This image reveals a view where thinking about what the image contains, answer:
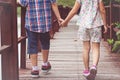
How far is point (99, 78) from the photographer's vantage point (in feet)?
21.2

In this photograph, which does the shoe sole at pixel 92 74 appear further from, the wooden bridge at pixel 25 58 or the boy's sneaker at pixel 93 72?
the wooden bridge at pixel 25 58

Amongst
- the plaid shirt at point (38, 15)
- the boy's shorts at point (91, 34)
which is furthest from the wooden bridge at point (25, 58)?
the boy's shorts at point (91, 34)

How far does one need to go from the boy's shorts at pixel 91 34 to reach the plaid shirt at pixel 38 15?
517mm

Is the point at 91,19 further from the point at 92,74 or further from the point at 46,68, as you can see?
the point at 46,68

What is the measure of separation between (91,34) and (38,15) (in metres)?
0.82

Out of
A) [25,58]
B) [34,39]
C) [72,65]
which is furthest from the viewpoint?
[72,65]

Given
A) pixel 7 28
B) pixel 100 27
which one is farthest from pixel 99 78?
pixel 7 28

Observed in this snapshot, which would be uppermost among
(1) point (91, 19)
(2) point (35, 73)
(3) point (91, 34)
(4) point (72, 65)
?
(1) point (91, 19)

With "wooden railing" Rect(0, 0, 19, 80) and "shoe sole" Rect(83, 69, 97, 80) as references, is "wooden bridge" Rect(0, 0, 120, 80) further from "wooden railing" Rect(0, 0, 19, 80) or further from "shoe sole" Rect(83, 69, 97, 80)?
"shoe sole" Rect(83, 69, 97, 80)

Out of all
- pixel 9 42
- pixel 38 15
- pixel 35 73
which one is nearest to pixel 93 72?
pixel 35 73

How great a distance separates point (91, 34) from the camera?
6.14m

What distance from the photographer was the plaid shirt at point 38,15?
20.2 feet

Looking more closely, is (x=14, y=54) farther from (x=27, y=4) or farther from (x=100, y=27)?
(x=100, y=27)

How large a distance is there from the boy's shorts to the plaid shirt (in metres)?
0.52
